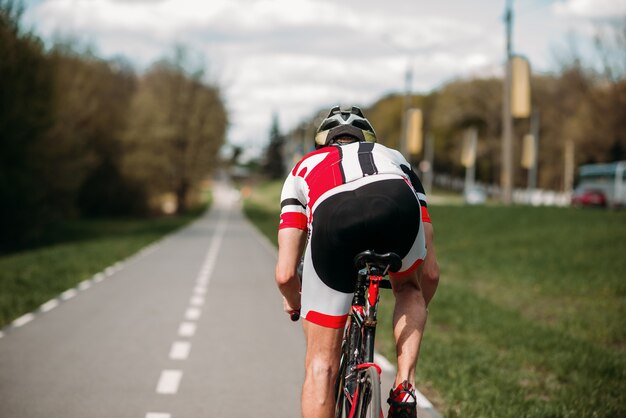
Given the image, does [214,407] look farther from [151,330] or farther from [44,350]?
[151,330]

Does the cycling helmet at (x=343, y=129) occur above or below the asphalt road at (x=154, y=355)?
above

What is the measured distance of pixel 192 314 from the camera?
11359 mm

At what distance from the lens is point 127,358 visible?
8000mm

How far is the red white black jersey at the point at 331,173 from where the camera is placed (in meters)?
3.65

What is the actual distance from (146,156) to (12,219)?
27.5 meters

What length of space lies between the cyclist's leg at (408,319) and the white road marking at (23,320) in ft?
23.5

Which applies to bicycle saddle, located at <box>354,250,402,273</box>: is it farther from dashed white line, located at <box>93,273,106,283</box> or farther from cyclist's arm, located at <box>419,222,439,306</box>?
dashed white line, located at <box>93,273,106,283</box>

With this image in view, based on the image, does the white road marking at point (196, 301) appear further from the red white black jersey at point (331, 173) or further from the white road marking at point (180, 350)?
the red white black jersey at point (331, 173)

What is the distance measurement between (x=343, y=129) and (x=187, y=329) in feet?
21.1

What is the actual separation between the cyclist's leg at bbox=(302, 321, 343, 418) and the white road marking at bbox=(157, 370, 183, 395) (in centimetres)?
307

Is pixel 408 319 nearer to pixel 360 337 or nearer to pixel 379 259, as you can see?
pixel 360 337

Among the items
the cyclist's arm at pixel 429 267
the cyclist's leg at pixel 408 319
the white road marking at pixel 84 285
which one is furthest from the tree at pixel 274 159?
the cyclist's leg at pixel 408 319

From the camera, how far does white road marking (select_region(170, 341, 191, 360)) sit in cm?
812

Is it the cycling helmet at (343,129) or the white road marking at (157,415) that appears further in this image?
the white road marking at (157,415)
